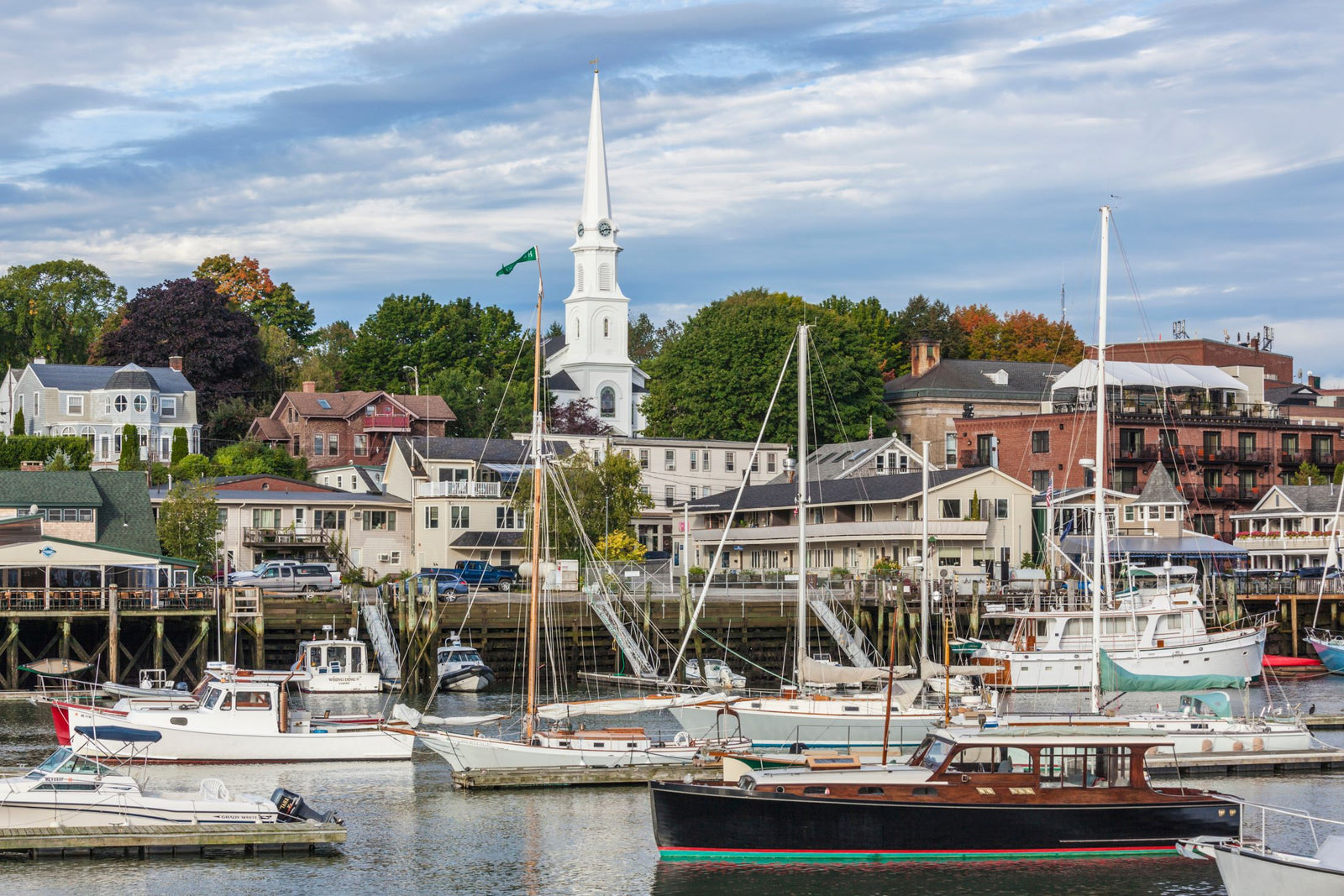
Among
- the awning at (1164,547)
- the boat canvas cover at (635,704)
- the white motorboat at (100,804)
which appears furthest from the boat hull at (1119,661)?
the white motorboat at (100,804)

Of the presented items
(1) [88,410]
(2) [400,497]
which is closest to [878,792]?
(2) [400,497]

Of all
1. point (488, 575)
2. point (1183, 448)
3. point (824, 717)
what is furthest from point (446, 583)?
point (1183, 448)

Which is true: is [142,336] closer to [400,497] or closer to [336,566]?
[400,497]

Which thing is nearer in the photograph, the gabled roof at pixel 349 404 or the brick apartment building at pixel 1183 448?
the brick apartment building at pixel 1183 448

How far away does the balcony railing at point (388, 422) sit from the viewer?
119625 mm

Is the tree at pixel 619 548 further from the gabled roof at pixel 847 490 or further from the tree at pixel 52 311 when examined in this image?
the tree at pixel 52 311

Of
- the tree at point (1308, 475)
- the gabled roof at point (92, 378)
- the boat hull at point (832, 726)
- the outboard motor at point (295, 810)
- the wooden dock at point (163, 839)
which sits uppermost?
the gabled roof at point (92, 378)

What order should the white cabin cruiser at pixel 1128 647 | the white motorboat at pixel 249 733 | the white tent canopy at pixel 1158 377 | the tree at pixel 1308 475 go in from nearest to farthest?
the white motorboat at pixel 249 733, the white cabin cruiser at pixel 1128 647, the white tent canopy at pixel 1158 377, the tree at pixel 1308 475

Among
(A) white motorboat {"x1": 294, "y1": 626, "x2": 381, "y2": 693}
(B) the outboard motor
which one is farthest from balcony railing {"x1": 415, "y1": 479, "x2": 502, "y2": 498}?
(B) the outboard motor

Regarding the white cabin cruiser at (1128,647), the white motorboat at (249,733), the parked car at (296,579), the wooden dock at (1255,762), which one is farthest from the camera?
the parked car at (296,579)

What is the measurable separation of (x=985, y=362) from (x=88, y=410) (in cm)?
6777

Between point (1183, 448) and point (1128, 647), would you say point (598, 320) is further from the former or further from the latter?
point (1128, 647)

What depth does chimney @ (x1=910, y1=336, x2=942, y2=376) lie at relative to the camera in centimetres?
13650

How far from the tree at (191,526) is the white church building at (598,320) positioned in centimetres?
5545
